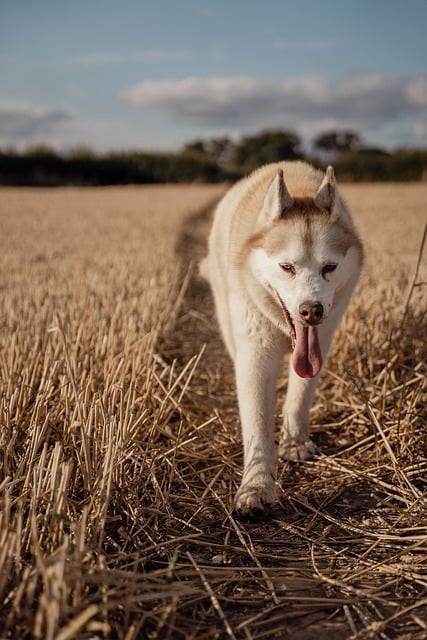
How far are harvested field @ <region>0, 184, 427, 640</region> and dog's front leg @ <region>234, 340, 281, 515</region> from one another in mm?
95

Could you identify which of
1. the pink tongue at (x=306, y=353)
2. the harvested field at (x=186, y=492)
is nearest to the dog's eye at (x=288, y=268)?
the pink tongue at (x=306, y=353)

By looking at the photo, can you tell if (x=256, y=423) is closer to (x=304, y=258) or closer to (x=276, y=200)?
(x=304, y=258)

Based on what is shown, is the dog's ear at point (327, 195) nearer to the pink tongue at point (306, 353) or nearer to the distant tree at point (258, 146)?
the pink tongue at point (306, 353)

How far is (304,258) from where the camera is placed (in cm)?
258

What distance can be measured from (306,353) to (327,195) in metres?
0.70

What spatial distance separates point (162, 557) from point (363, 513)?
88 centimetres

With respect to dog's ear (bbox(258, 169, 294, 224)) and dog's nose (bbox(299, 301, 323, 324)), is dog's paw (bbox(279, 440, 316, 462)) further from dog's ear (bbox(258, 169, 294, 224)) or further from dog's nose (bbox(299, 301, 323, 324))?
dog's ear (bbox(258, 169, 294, 224))

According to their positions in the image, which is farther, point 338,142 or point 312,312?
point 338,142

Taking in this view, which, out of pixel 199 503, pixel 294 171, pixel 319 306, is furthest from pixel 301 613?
pixel 294 171

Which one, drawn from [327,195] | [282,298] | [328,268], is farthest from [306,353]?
[327,195]

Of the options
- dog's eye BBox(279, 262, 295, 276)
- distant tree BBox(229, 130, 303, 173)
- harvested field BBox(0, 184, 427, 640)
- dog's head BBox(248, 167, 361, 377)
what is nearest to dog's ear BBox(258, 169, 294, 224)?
dog's head BBox(248, 167, 361, 377)

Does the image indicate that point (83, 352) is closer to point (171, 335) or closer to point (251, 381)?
point (251, 381)

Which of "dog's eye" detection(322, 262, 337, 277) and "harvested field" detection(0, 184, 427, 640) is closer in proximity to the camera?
"harvested field" detection(0, 184, 427, 640)

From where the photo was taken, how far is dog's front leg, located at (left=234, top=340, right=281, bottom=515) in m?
2.49
